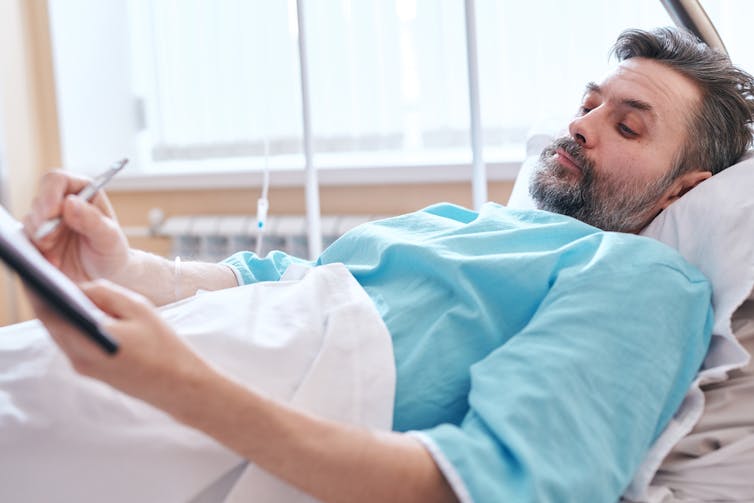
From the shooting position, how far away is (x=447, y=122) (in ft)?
7.23

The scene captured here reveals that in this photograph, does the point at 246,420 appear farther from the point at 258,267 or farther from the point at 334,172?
the point at 334,172

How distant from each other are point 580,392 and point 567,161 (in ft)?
1.73

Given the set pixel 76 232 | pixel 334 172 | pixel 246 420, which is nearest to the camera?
pixel 246 420

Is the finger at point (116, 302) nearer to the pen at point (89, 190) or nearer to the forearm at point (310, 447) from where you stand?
the forearm at point (310, 447)

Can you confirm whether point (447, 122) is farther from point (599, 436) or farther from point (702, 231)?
point (599, 436)

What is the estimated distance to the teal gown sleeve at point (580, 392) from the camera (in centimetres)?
74

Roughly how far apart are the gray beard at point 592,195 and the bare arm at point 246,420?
59 centimetres

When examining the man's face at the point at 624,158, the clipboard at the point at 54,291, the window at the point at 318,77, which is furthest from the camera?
the window at the point at 318,77

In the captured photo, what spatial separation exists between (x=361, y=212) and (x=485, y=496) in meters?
1.60

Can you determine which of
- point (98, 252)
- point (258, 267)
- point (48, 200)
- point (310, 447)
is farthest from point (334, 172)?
point (310, 447)

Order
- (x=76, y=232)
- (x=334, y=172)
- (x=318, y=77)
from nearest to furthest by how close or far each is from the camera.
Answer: (x=76, y=232) → (x=334, y=172) → (x=318, y=77)

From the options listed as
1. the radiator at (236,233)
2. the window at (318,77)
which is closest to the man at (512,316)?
the window at (318,77)

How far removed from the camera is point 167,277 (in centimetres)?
116

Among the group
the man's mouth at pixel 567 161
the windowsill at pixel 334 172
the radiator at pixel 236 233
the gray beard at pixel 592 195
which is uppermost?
the man's mouth at pixel 567 161
